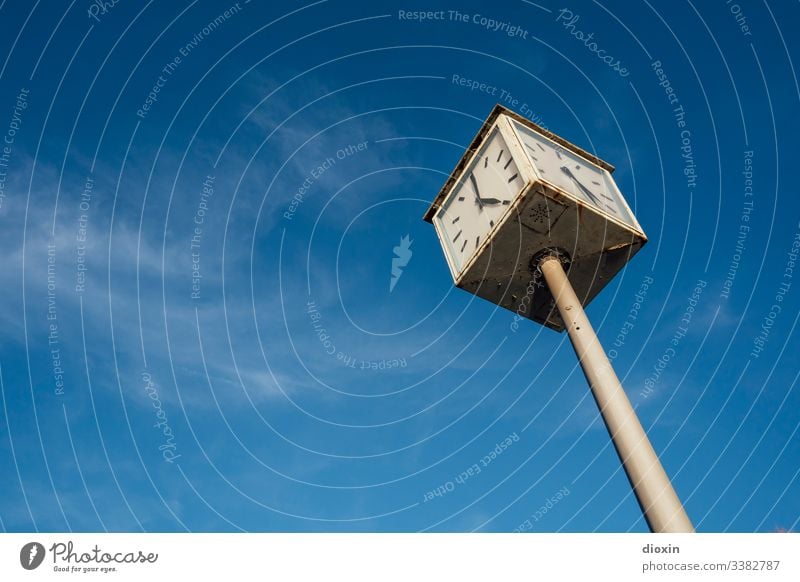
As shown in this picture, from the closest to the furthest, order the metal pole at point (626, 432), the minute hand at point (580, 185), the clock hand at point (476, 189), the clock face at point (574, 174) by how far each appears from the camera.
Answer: the metal pole at point (626, 432) → the clock face at point (574, 174) → the minute hand at point (580, 185) → the clock hand at point (476, 189)

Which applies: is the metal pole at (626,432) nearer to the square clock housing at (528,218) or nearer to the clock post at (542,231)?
the clock post at (542,231)

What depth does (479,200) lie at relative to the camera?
15.8m

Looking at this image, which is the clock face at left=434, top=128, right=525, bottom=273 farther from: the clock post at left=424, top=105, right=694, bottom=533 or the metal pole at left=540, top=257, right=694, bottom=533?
the metal pole at left=540, top=257, right=694, bottom=533

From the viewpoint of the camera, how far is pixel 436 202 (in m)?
18.3

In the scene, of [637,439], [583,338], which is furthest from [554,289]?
[637,439]

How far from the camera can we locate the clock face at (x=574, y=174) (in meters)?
13.9

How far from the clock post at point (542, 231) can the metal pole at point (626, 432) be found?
26 millimetres

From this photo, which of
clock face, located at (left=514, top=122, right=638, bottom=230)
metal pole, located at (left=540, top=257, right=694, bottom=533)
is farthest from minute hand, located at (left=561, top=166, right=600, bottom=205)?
metal pole, located at (left=540, top=257, right=694, bottom=533)

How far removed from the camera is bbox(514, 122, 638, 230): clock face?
→ 13914 mm
